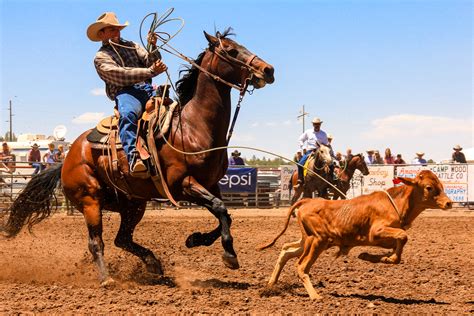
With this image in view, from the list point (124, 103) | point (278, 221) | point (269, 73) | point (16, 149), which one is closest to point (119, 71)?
point (124, 103)

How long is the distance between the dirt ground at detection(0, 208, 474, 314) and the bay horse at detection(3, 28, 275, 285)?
0.48 meters

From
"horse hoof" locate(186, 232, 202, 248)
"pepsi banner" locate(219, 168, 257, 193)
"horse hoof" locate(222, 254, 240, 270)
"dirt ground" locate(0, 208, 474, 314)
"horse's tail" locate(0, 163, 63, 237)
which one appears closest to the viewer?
"dirt ground" locate(0, 208, 474, 314)

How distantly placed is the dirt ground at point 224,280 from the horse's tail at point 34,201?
499mm

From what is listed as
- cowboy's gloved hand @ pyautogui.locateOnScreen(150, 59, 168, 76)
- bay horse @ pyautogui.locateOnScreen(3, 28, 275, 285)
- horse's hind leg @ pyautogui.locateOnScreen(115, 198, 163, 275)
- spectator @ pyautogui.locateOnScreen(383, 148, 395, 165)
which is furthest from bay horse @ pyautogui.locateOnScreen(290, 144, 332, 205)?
cowboy's gloved hand @ pyautogui.locateOnScreen(150, 59, 168, 76)

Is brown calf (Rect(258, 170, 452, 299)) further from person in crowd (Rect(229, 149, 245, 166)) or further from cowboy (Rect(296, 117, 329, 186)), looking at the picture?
person in crowd (Rect(229, 149, 245, 166))

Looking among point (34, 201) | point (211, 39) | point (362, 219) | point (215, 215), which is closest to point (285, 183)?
point (34, 201)

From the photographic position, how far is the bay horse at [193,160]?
269 inches

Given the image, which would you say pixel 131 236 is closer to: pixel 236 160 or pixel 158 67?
pixel 158 67

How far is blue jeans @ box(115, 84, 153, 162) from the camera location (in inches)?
280

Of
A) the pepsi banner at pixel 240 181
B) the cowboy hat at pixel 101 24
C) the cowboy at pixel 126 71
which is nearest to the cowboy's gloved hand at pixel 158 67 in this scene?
the cowboy at pixel 126 71

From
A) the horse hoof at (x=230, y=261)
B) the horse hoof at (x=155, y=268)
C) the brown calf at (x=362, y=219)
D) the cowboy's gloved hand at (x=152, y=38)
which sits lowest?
the horse hoof at (x=155, y=268)

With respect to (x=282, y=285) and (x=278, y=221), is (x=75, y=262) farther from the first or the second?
(x=278, y=221)

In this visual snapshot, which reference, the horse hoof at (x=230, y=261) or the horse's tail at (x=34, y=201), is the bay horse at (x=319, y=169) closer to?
the horse's tail at (x=34, y=201)

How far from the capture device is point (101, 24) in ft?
24.6
